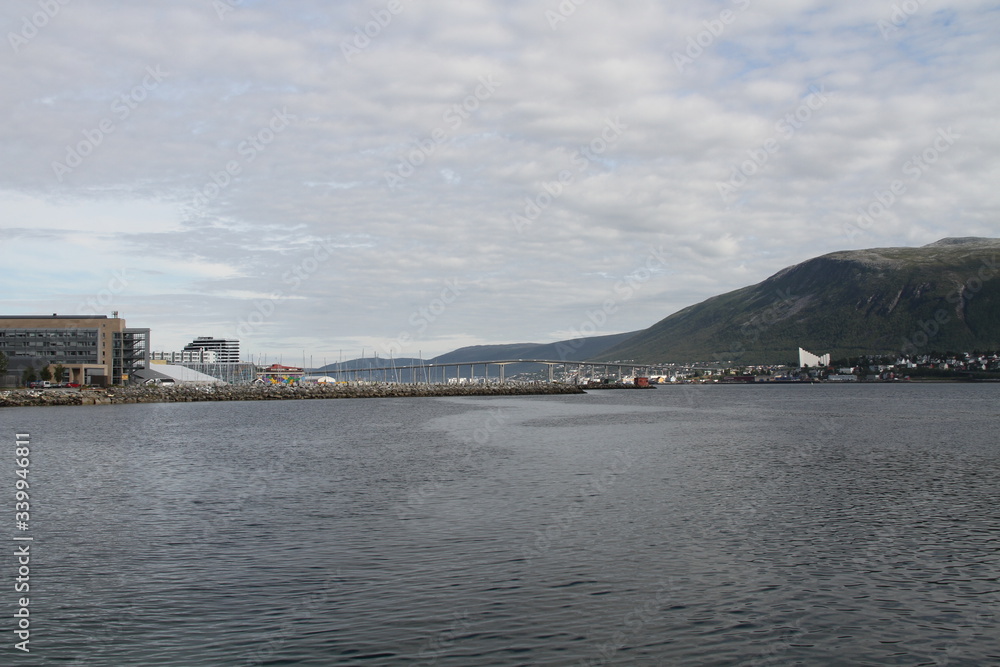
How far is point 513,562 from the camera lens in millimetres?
20406

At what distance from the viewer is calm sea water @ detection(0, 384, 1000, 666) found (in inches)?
577

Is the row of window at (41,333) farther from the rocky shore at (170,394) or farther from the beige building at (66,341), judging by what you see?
the rocky shore at (170,394)

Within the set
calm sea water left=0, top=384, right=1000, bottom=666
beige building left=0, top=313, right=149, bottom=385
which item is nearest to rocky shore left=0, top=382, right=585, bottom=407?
beige building left=0, top=313, right=149, bottom=385

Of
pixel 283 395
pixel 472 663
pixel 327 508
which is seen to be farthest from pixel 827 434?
pixel 283 395

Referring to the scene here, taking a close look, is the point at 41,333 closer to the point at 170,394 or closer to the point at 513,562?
the point at 170,394

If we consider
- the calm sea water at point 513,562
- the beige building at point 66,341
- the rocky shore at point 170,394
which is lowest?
the calm sea water at point 513,562

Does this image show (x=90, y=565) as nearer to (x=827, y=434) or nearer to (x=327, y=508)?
(x=327, y=508)

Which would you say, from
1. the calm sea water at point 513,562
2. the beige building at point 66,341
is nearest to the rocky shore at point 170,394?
the beige building at point 66,341

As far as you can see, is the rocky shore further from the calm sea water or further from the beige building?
the calm sea water

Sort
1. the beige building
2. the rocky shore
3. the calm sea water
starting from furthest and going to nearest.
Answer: the beige building < the rocky shore < the calm sea water

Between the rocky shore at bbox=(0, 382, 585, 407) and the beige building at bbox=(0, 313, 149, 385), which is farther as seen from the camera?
the beige building at bbox=(0, 313, 149, 385)

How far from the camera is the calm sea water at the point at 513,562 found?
14.7 m

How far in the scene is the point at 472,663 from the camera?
44.9 feet

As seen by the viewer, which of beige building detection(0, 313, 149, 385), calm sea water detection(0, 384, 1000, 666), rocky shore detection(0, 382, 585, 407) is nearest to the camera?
calm sea water detection(0, 384, 1000, 666)
